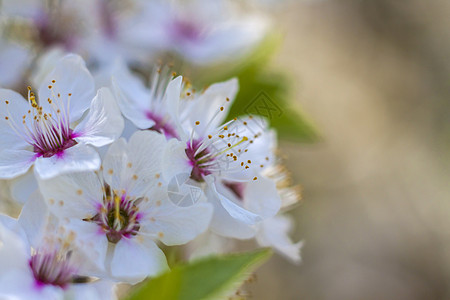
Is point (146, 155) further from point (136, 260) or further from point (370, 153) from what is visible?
point (370, 153)

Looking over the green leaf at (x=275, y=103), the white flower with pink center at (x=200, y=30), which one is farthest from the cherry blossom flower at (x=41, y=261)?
the white flower with pink center at (x=200, y=30)

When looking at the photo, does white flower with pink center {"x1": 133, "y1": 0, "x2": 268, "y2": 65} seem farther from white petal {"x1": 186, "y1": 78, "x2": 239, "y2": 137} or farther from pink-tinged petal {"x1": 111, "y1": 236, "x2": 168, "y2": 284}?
pink-tinged petal {"x1": 111, "y1": 236, "x2": 168, "y2": 284}

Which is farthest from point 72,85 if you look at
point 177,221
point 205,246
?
point 205,246

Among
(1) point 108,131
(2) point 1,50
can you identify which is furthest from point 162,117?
(2) point 1,50

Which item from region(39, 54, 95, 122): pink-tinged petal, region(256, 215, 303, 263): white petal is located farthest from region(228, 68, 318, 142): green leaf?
region(39, 54, 95, 122): pink-tinged petal

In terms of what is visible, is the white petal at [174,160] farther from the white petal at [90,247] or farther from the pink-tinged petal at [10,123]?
the pink-tinged petal at [10,123]
